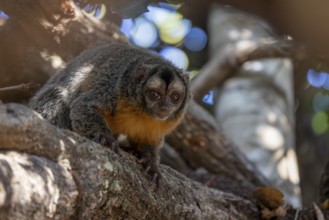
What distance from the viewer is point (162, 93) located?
5.23m

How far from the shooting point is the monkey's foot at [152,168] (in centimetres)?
427

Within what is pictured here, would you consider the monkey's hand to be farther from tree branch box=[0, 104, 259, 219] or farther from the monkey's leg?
the monkey's leg

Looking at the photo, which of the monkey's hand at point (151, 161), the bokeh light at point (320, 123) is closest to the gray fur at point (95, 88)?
the monkey's hand at point (151, 161)

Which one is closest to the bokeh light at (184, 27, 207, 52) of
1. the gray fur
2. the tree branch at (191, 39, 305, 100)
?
the tree branch at (191, 39, 305, 100)

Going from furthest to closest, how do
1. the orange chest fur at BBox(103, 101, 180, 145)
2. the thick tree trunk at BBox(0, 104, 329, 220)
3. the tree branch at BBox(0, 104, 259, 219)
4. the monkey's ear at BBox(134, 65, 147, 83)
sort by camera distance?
the monkey's ear at BBox(134, 65, 147, 83) → the orange chest fur at BBox(103, 101, 180, 145) → the tree branch at BBox(0, 104, 259, 219) → the thick tree trunk at BBox(0, 104, 329, 220)

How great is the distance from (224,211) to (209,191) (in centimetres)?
23

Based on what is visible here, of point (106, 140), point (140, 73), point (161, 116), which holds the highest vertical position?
point (140, 73)

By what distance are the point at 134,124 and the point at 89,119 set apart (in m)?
0.50

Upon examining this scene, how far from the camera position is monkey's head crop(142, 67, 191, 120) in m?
5.15

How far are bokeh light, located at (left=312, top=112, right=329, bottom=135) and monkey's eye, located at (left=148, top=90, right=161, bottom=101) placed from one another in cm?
580

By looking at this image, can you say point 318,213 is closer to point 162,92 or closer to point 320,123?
point 162,92

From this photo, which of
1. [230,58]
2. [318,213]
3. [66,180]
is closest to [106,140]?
[66,180]

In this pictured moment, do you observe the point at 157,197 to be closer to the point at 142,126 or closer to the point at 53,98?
the point at 142,126

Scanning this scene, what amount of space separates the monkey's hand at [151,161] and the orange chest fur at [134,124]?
0.10 metres
